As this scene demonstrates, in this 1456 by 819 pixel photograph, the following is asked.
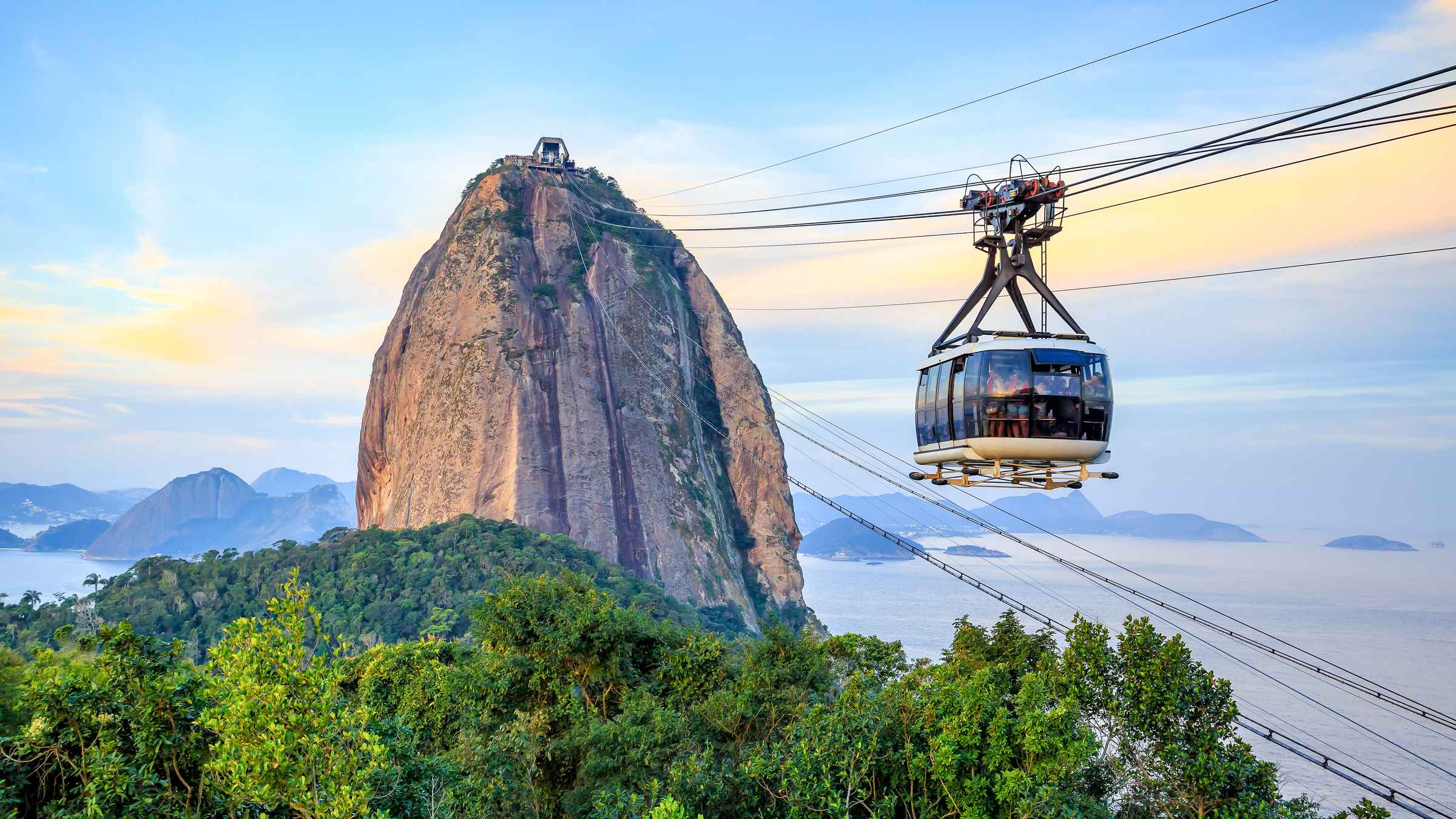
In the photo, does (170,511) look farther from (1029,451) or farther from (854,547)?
(1029,451)

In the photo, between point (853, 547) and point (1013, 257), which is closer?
point (1013, 257)

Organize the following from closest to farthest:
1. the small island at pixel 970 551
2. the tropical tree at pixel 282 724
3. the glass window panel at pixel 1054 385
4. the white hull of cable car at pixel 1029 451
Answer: the tropical tree at pixel 282 724, the glass window panel at pixel 1054 385, the white hull of cable car at pixel 1029 451, the small island at pixel 970 551

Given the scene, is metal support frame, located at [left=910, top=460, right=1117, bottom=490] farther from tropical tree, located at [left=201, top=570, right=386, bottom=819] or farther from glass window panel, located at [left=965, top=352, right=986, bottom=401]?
tropical tree, located at [left=201, top=570, right=386, bottom=819]

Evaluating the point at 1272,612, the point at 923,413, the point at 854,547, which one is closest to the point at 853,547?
the point at 854,547

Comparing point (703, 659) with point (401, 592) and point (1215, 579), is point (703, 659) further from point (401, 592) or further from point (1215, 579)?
point (1215, 579)

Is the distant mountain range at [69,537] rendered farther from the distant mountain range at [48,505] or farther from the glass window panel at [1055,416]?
the glass window panel at [1055,416]

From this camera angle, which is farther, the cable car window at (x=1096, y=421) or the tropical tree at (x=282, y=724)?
the cable car window at (x=1096, y=421)

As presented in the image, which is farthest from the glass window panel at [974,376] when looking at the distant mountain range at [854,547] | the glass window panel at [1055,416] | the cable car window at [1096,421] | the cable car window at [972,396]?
the distant mountain range at [854,547]

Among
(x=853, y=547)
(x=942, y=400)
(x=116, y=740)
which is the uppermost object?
(x=942, y=400)

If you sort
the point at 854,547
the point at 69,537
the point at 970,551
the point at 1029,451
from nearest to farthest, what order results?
the point at 1029,451
the point at 69,537
the point at 970,551
the point at 854,547
